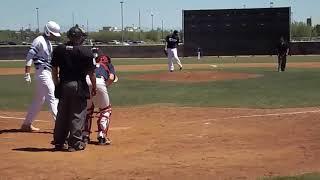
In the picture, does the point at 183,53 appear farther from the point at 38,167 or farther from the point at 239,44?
the point at 38,167

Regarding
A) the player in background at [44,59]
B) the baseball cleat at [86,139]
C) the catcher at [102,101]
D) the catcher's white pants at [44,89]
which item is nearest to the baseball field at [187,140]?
the baseball cleat at [86,139]

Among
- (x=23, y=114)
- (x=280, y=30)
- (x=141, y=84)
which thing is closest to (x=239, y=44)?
(x=280, y=30)

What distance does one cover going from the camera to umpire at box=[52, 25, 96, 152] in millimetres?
8961

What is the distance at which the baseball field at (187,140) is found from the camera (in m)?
7.31

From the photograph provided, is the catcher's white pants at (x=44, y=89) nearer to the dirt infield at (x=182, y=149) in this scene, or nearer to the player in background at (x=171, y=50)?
the dirt infield at (x=182, y=149)

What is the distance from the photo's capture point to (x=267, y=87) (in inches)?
826

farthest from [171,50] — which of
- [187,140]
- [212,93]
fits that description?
[187,140]

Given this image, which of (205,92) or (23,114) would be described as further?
(205,92)

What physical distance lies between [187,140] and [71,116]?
210 centimetres

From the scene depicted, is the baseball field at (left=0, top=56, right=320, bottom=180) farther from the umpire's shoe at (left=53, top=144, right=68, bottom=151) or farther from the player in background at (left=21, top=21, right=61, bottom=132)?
the player in background at (left=21, top=21, right=61, bottom=132)

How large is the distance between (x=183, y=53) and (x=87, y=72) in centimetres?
4970

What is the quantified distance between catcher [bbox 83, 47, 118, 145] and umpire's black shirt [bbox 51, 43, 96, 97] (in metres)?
0.52

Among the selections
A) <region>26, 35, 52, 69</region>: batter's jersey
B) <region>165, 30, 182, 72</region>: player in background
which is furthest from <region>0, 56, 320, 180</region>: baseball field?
<region>165, 30, 182, 72</region>: player in background

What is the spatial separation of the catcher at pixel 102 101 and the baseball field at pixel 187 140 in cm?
24
